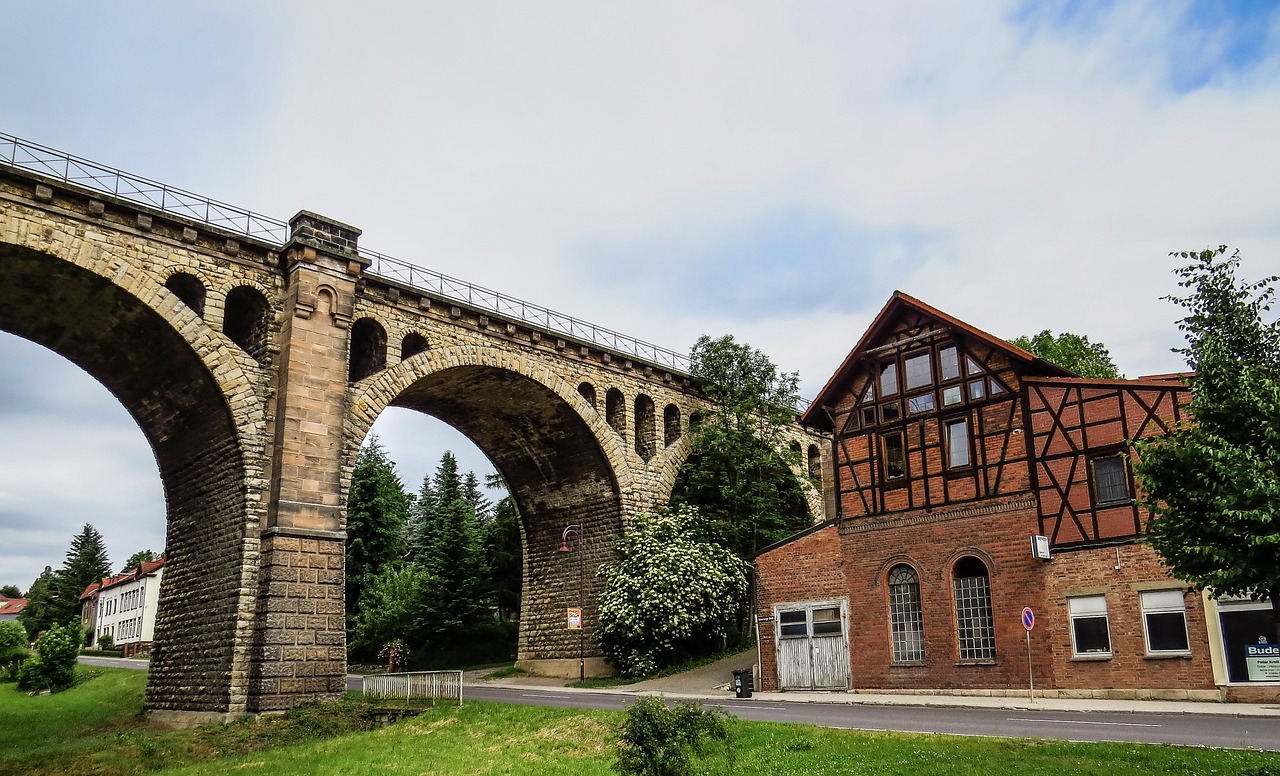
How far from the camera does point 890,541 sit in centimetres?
2558

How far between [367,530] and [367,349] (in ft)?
80.7

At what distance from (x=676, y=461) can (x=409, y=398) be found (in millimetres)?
10461

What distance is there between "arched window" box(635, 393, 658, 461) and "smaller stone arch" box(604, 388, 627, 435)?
3.59ft

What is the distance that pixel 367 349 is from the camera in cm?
2941

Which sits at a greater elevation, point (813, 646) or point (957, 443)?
point (957, 443)

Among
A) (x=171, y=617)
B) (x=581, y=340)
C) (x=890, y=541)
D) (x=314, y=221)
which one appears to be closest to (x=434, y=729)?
(x=171, y=617)

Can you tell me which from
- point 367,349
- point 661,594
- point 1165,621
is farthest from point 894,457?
point 367,349

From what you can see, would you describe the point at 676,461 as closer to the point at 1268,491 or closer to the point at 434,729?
the point at 434,729

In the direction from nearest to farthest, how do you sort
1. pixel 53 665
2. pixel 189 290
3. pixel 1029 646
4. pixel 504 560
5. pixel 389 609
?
pixel 1029 646
pixel 189 290
pixel 53 665
pixel 389 609
pixel 504 560

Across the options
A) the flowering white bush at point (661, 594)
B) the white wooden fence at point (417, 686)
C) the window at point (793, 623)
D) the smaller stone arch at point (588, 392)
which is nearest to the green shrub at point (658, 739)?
the white wooden fence at point (417, 686)

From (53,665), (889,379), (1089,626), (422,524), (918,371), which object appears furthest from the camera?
(422,524)

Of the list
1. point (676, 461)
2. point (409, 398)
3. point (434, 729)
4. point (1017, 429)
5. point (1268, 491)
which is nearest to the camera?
point (1268, 491)

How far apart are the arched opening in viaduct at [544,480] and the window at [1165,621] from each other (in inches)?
720

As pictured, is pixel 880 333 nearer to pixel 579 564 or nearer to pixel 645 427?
pixel 645 427
